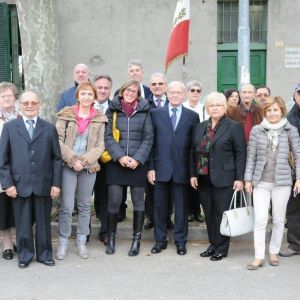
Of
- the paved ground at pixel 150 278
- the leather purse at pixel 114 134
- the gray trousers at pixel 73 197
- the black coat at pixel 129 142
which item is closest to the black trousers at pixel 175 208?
the paved ground at pixel 150 278

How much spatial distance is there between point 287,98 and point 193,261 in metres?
6.85

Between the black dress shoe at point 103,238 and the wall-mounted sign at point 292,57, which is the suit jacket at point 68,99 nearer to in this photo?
the black dress shoe at point 103,238

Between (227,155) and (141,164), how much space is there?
955mm

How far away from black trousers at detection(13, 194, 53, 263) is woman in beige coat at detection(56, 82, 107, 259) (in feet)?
0.82

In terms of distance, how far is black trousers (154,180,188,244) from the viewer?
17.8 feet

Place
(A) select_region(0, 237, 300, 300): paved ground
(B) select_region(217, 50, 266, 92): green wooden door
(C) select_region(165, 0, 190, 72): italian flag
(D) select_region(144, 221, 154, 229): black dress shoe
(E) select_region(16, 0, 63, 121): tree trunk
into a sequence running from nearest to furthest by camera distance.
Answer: (A) select_region(0, 237, 300, 300): paved ground, (D) select_region(144, 221, 154, 229): black dress shoe, (E) select_region(16, 0, 63, 121): tree trunk, (C) select_region(165, 0, 190, 72): italian flag, (B) select_region(217, 50, 266, 92): green wooden door

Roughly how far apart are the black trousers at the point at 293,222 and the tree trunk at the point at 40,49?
3443 millimetres

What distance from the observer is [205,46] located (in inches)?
426

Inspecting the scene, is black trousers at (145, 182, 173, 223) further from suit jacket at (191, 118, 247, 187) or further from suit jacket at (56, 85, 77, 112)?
suit jacket at (56, 85, 77, 112)

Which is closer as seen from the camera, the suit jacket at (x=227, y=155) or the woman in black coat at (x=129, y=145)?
the suit jacket at (x=227, y=155)

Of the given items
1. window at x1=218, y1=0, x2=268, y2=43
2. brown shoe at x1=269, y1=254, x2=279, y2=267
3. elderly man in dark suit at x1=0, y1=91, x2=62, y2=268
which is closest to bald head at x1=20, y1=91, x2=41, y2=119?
elderly man in dark suit at x1=0, y1=91, x2=62, y2=268

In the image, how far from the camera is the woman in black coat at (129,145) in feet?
17.2

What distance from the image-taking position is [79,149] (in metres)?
5.20

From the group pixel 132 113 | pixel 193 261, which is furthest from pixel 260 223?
pixel 132 113
